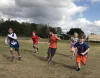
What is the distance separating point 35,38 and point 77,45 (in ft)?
31.0

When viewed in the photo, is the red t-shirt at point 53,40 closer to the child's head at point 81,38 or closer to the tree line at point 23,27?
the child's head at point 81,38

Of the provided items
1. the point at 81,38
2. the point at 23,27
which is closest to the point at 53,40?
the point at 81,38

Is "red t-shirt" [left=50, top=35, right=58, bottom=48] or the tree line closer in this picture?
"red t-shirt" [left=50, top=35, right=58, bottom=48]

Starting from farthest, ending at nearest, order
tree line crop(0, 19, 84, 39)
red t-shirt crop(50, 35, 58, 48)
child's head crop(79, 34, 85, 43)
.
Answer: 1. tree line crop(0, 19, 84, 39)
2. red t-shirt crop(50, 35, 58, 48)
3. child's head crop(79, 34, 85, 43)

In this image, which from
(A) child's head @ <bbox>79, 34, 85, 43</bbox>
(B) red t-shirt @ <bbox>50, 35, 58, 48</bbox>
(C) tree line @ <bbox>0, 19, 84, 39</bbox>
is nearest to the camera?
(A) child's head @ <bbox>79, 34, 85, 43</bbox>

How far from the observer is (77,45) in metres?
12.3

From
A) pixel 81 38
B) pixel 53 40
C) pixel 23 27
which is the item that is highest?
pixel 23 27

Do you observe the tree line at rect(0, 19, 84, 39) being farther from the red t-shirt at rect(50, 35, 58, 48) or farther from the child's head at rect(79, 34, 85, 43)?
the child's head at rect(79, 34, 85, 43)

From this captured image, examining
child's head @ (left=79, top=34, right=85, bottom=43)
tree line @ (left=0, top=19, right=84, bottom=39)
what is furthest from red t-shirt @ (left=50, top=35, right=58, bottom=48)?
tree line @ (left=0, top=19, right=84, bottom=39)

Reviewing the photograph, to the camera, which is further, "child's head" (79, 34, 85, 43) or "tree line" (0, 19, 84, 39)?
"tree line" (0, 19, 84, 39)

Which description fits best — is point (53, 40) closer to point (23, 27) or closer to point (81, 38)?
point (81, 38)

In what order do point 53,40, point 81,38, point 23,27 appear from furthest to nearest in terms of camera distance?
point 23,27 → point 53,40 → point 81,38

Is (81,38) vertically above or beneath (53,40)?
above

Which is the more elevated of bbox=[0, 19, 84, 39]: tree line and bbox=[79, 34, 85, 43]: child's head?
bbox=[0, 19, 84, 39]: tree line
